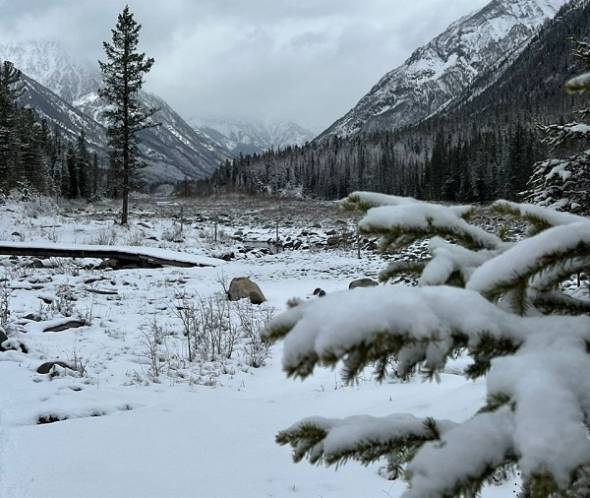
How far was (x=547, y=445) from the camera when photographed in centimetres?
74

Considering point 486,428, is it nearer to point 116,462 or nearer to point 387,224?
point 387,224

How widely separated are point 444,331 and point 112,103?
2844 cm

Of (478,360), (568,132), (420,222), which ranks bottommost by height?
(478,360)

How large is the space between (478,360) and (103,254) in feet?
47.5

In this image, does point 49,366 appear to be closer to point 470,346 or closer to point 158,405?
point 158,405

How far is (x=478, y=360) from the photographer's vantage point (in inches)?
48.2

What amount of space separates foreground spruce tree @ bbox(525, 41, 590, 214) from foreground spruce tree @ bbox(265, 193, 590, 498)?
22.9 ft

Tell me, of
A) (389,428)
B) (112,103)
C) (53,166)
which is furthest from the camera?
(53,166)

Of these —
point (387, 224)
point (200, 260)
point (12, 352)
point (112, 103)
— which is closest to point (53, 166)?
point (112, 103)

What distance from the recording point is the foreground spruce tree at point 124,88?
84.9 ft

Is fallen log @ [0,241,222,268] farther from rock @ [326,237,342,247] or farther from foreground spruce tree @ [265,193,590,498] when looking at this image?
foreground spruce tree @ [265,193,590,498]

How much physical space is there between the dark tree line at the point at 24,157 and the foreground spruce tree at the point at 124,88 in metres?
9.22

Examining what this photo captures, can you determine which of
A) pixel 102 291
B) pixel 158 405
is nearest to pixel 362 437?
pixel 158 405

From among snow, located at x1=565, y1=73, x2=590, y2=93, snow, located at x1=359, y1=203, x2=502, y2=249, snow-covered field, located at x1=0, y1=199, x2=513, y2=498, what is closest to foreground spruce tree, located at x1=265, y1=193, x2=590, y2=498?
snow, located at x1=359, y1=203, x2=502, y2=249
